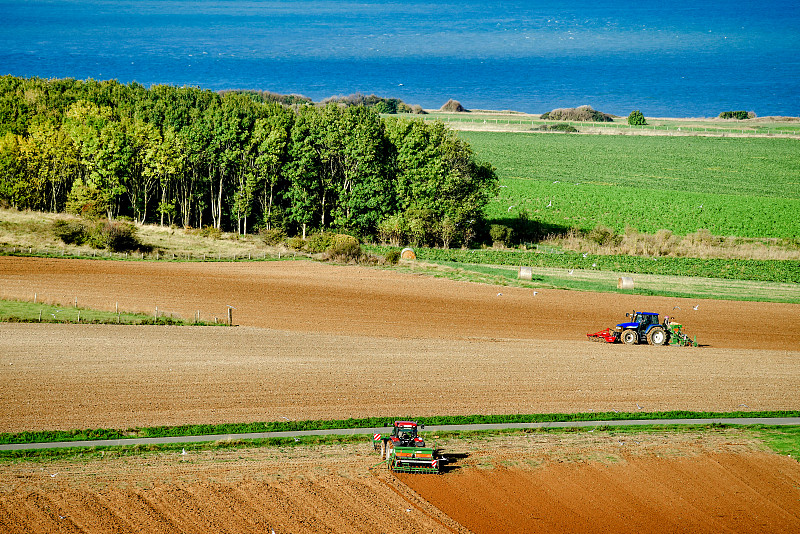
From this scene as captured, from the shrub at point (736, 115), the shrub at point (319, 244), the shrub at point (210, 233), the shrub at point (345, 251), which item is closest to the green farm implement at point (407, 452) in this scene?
the shrub at point (345, 251)

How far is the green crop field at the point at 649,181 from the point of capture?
73438 mm

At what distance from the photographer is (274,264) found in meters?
54.5

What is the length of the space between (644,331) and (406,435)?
19.4 metres

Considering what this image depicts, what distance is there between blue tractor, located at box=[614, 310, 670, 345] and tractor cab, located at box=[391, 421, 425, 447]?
1830 centimetres

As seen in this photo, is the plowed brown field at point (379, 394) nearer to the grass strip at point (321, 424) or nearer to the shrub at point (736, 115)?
the grass strip at point (321, 424)

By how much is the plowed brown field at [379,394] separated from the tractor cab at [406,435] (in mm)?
1064

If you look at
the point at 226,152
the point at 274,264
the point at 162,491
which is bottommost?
the point at 162,491

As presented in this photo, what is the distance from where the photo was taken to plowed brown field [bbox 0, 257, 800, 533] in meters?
21.5

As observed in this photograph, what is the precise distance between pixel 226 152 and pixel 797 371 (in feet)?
143

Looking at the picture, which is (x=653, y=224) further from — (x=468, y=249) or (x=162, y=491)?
(x=162, y=491)

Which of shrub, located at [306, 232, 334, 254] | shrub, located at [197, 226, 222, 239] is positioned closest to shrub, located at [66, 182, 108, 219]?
shrub, located at [197, 226, 222, 239]

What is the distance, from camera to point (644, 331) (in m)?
39.4

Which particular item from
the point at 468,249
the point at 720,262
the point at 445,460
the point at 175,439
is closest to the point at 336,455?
the point at 445,460

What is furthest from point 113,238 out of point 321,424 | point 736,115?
point 736,115
